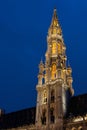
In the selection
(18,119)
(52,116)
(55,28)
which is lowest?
(52,116)

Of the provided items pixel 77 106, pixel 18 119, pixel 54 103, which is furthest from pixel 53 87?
pixel 18 119

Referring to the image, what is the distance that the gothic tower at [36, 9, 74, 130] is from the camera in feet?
299

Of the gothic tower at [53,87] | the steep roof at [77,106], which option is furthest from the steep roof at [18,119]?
the steep roof at [77,106]

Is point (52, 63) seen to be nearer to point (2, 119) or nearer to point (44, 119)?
point (44, 119)

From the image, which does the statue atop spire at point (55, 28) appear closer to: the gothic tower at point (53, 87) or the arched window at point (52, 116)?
the gothic tower at point (53, 87)

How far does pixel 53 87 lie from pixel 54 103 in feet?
15.9

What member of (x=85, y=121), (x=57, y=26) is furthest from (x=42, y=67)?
(x=85, y=121)

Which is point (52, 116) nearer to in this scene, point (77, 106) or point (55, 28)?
point (77, 106)

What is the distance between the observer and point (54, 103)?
9312 cm

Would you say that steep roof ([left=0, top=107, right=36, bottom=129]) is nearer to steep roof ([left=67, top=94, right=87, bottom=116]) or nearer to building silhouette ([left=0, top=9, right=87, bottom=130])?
building silhouette ([left=0, top=9, right=87, bottom=130])

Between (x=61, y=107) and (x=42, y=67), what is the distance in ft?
53.6

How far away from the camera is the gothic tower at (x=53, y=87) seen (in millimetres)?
91250

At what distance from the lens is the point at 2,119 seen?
10975cm

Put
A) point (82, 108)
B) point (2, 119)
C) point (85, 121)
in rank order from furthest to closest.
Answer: point (2, 119) → point (82, 108) → point (85, 121)
